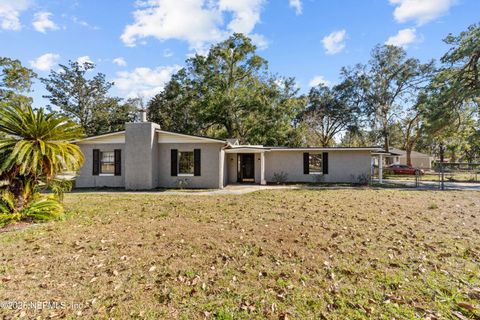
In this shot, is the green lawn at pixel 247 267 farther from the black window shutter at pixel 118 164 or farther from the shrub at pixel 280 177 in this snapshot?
the shrub at pixel 280 177

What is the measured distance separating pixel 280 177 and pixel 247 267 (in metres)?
13.7

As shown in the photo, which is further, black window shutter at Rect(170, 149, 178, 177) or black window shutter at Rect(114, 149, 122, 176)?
black window shutter at Rect(114, 149, 122, 176)

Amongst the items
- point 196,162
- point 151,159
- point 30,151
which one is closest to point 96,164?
point 151,159

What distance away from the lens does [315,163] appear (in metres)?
17.6

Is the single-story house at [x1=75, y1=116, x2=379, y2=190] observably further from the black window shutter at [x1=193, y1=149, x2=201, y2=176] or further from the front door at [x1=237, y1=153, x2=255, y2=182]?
the front door at [x1=237, y1=153, x2=255, y2=182]

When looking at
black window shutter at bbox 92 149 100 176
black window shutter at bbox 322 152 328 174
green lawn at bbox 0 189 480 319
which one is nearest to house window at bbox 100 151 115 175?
black window shutter at bbox 92 149 100 176

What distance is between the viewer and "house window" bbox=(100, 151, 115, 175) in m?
14.3

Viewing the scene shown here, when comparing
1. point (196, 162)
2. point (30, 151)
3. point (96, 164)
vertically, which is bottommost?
point (96, 164)

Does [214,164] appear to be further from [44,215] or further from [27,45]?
[27,45]

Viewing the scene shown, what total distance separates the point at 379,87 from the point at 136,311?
35142 mm

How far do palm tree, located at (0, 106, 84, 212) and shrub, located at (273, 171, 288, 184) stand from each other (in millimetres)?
12751

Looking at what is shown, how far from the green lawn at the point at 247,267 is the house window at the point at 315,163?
1064cm

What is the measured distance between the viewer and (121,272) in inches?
142

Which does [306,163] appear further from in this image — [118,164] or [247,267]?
[247,267]
